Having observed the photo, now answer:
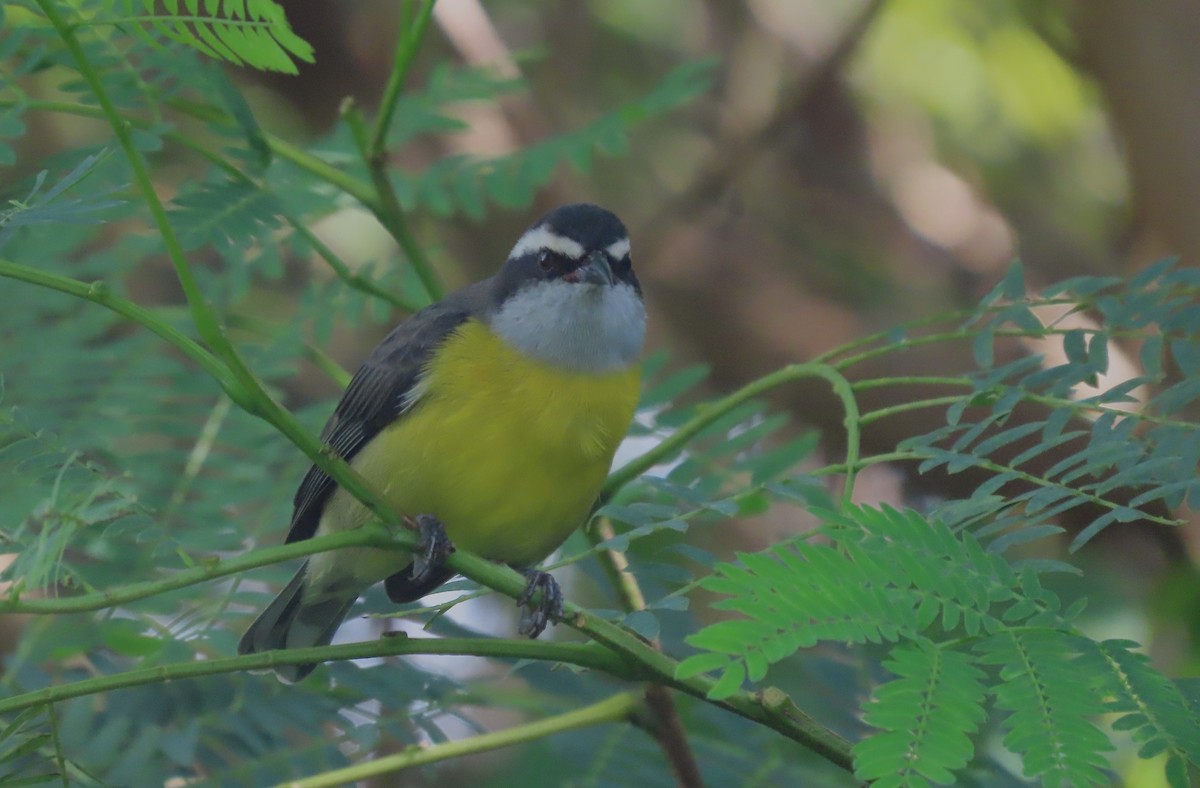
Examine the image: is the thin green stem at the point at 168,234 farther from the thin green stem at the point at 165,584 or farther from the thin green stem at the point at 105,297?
the thin green stem at the point at 165,584

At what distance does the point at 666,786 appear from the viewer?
11.6 feet

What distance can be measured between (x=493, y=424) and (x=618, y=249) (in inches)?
34.1

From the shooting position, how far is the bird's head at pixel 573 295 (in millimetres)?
3934

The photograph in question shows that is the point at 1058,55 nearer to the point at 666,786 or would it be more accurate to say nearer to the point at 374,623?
the point at 374,623

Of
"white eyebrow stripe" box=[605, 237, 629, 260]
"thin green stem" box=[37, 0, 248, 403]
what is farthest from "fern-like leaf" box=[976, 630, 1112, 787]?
"white eyebrow stripe" box=[605, 237, 629, 260]

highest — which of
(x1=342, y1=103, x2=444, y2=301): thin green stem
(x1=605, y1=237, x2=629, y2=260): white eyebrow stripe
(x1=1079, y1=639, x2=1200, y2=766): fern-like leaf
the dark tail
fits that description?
(x1=342, y1=103, x2=444, y2=301): thin green stem

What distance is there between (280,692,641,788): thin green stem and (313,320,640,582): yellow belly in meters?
0.82

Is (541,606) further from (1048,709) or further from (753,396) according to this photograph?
(1048,709)

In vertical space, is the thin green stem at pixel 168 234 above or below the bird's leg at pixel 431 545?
above

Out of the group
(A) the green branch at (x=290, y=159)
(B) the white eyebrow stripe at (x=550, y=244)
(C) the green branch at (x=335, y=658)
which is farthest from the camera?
(B) the white eyebrow stripe at (x=550, y=244)

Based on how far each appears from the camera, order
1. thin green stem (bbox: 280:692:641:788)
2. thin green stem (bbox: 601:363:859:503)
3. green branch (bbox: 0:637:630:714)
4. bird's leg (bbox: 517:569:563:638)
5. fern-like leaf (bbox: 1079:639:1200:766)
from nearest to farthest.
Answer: fern-like leaf (bbox: 1079:639:1200:766), green branch (bbox: 0:637:630:714), thin green stem (bbox: 601:363:859:503), thin green stem (bbox: 280:692:641:788), bird's leg (bbox: 517:569:563:638)

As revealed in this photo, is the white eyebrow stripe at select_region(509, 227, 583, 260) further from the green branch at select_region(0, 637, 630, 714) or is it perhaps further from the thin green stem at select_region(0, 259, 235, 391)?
the thin green stem at select_region(0, 259, 235, 391)

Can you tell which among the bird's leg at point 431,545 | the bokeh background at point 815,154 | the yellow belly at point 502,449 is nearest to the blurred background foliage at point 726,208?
the bokeh background at point 815,154

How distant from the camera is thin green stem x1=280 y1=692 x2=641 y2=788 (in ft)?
9.04
